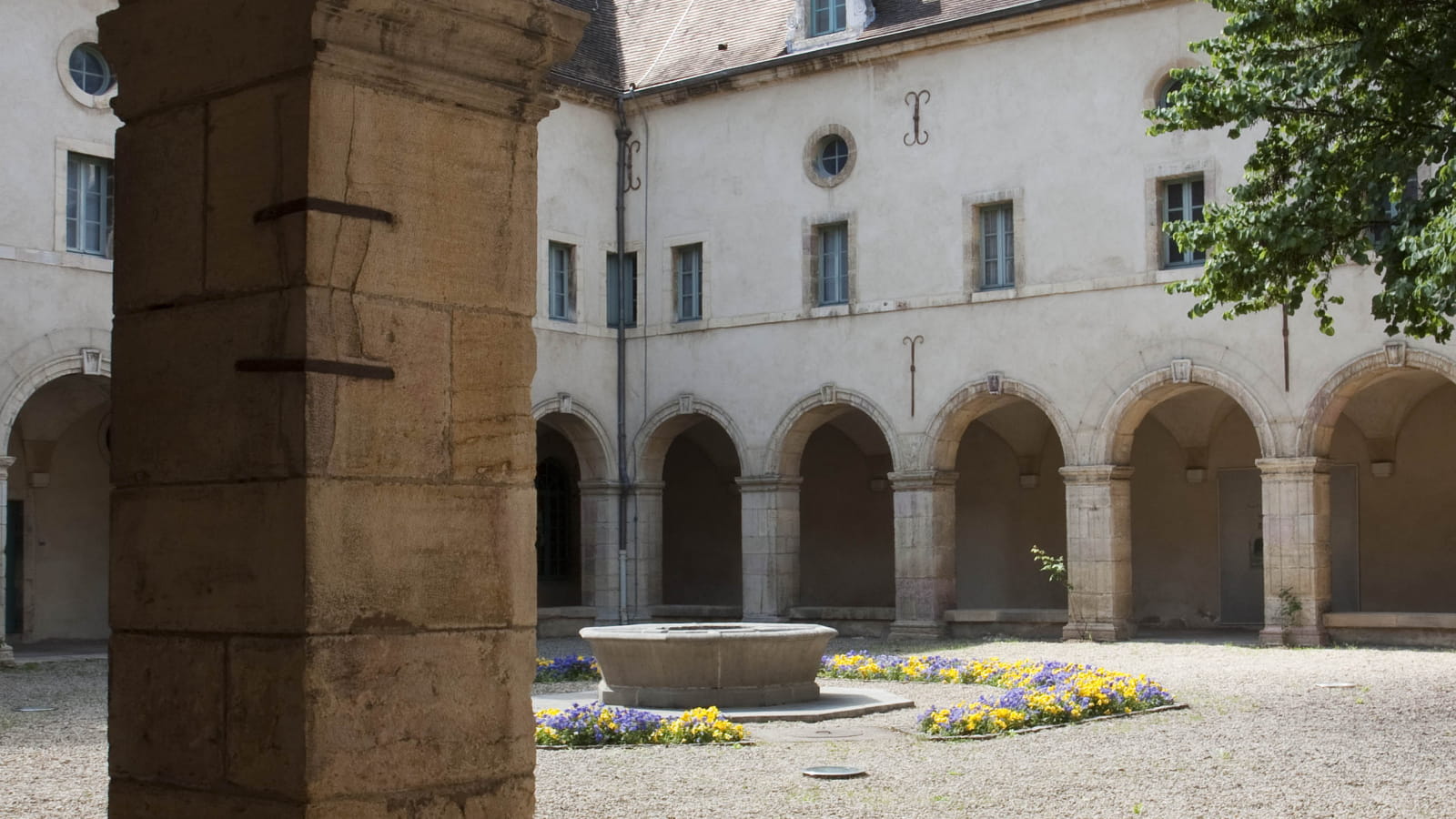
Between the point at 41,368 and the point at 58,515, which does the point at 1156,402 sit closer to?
the point at 41,368

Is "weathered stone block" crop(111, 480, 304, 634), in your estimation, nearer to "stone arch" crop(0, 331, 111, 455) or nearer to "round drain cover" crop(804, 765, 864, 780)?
"round drain cover" crop(804, 765, 864, 780)

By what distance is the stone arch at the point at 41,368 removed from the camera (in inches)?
693

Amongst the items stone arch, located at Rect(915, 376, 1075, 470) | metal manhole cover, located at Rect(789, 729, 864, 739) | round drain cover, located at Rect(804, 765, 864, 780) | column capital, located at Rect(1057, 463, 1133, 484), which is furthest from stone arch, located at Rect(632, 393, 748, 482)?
round drain cover, located at Rect(804, 765, 864, 780)

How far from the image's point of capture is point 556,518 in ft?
89.0

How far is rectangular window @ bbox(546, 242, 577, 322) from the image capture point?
75.2ft

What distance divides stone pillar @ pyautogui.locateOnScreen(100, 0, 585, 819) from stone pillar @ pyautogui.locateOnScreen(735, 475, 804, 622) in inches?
724

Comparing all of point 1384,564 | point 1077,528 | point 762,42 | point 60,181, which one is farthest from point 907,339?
point 60,181

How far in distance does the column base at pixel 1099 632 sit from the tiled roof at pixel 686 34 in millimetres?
7232

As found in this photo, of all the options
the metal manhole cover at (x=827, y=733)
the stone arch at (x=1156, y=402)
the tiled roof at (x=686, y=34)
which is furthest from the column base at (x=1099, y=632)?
the metal manhole cover at (x=827, y=733)

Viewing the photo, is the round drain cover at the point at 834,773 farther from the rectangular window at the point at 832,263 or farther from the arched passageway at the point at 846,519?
the arched passageway at the point at 846,519

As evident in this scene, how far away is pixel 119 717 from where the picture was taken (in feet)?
13.2

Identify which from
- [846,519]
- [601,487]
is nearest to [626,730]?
[601,487]

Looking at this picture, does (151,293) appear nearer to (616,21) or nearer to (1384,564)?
(1384,564)

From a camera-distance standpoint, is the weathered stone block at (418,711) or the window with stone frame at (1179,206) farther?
the window with stone frame at (1179,206)
